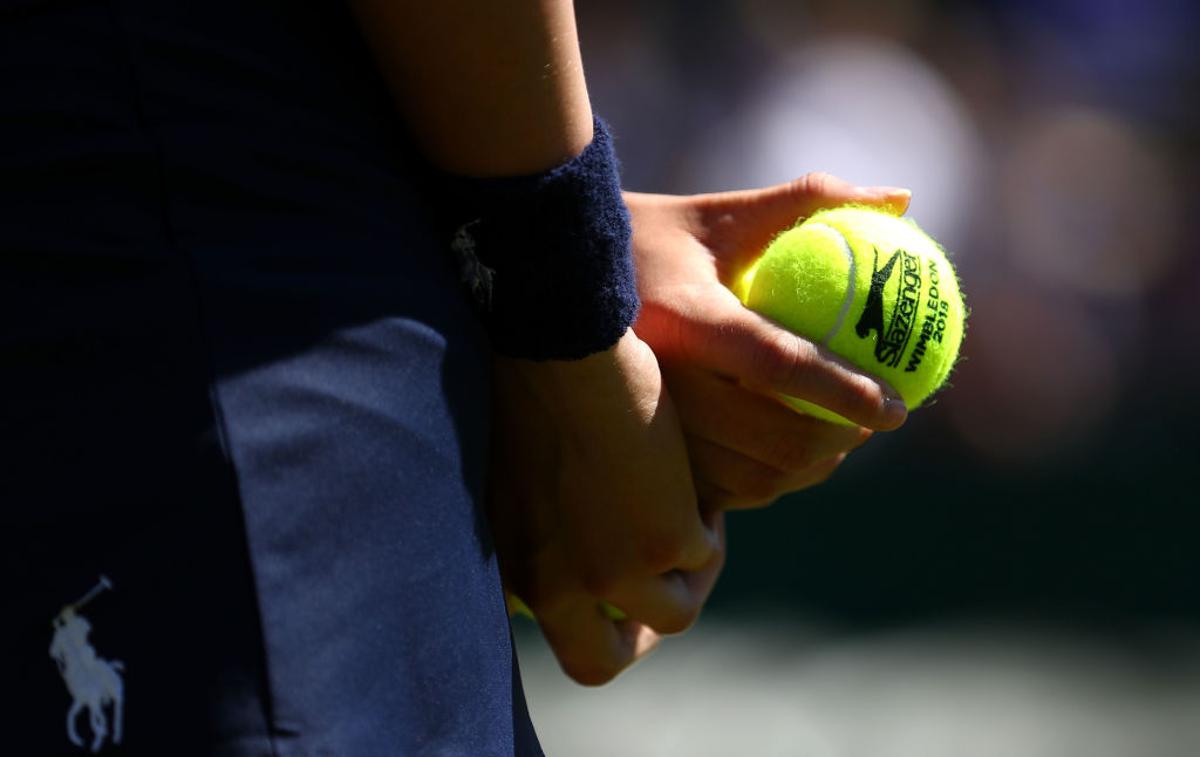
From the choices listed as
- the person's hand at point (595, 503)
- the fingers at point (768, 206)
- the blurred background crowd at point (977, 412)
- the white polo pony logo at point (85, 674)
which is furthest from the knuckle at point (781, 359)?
the blurred background crowd at point (977, 412)

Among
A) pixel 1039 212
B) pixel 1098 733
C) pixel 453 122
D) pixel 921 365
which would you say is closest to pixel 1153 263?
pixel 1039 212

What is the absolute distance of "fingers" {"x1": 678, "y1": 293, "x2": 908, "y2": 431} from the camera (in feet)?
4.28

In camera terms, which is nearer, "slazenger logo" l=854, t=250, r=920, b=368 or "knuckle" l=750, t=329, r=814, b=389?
"knuckle" l=750, t=329, r=814, b=389

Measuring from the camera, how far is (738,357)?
1.33 meters

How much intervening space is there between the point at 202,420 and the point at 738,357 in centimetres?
61

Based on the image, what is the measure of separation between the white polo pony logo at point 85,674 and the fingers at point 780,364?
67cm

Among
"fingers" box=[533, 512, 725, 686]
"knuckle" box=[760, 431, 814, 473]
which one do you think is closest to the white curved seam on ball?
"knuckle" box=[760, 431, 814, 473]

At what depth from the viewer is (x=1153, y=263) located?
614cm

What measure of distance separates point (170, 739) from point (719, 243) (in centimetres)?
86

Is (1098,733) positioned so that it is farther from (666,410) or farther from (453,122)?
(453,122)

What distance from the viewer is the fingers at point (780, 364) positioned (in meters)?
1.30

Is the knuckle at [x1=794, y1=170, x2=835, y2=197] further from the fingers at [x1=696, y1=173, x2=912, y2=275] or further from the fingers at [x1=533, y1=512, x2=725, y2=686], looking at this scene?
the fingers at [x1=533, y1=512, x2=725, y2=686]

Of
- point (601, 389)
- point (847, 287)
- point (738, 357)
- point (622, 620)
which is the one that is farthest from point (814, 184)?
point (622, 620)

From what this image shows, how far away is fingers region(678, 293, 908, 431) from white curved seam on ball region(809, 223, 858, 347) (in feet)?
0.16
